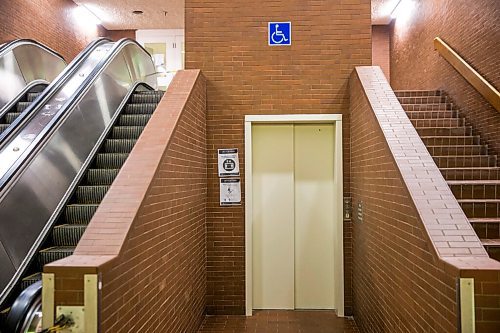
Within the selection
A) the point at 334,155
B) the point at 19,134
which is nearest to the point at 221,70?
the point at 334,155

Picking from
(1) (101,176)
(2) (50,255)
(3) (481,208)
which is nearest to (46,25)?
(1) (101,176)

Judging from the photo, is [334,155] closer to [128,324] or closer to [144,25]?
[128,324]

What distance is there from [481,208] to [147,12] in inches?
331

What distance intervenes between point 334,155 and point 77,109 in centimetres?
299

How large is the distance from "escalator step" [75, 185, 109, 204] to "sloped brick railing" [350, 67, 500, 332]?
8.23 ft

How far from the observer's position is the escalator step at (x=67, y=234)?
351cm

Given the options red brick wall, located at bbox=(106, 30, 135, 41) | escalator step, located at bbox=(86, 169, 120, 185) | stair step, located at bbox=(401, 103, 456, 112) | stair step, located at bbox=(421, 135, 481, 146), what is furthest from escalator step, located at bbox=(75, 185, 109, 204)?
red brick wall, located at bbox=(106, 30, 135, 41)

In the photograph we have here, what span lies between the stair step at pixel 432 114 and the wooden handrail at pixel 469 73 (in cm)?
51

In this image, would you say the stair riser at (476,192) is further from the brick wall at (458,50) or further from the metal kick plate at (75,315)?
the metal kick plate at (75,315)

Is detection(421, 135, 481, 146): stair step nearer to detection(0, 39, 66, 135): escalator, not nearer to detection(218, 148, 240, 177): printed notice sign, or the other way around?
detection(218, 148, 240, 177): printed notice sign

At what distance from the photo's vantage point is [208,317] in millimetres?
4949

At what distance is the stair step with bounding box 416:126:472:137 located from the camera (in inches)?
191

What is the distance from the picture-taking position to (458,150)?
470 centimetres

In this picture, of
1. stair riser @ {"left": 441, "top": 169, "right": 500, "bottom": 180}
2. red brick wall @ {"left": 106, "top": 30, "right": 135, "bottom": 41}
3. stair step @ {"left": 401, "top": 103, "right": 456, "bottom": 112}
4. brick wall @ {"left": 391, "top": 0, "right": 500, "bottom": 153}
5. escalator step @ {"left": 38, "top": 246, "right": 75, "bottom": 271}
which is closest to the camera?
escalator step @ {"left": 38, "top": 246, "right": 75, "bottom": 271}
